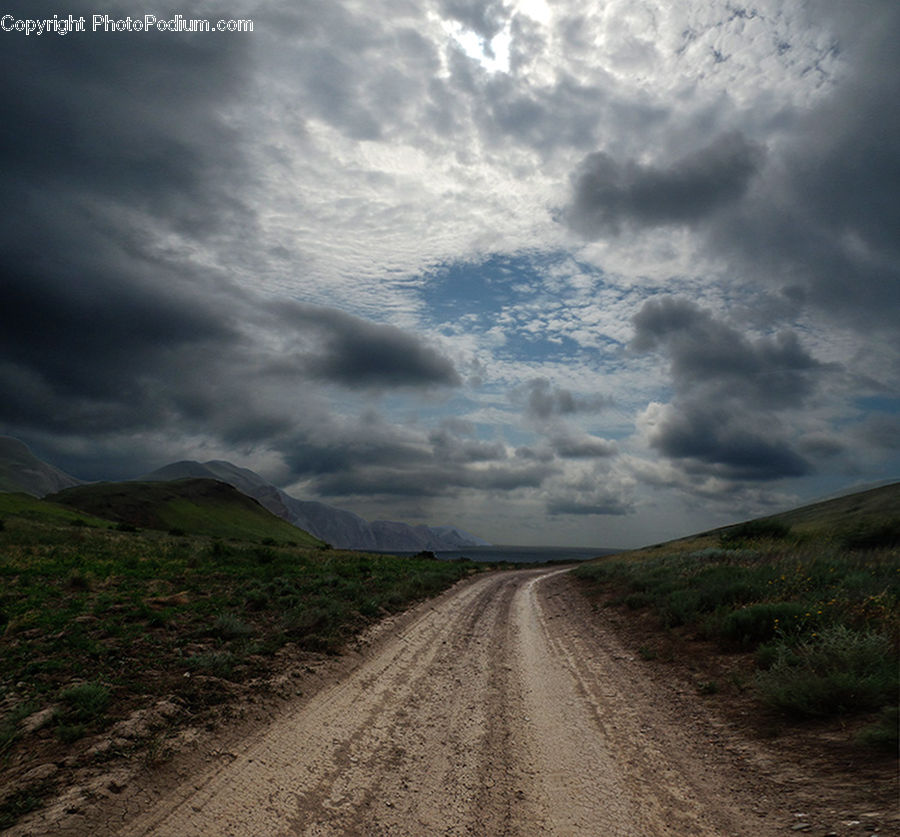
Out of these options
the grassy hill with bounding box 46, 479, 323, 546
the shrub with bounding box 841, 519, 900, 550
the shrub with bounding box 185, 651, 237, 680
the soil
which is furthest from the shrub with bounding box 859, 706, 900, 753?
the grassy hill with bounding box 46, 479, 323, 546

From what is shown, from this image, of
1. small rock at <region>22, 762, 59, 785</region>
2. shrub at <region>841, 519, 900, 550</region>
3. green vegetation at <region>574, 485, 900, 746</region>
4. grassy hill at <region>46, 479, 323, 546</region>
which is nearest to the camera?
small rock at <region>22, 762, 59, 785</region>

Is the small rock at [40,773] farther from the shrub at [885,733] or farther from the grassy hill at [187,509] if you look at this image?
the grassy hill at [187,509]

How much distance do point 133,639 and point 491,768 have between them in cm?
788

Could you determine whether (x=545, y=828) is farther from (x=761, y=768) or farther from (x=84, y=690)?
(x=84, y=690)

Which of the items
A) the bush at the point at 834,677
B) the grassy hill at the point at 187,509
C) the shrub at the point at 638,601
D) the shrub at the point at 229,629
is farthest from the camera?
the grassy hill at the point at 187,509

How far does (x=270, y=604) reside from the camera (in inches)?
543

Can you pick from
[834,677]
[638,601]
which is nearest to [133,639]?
[834,677]

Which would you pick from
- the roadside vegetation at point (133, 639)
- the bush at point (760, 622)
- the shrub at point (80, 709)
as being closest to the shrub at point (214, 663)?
the roadside vegetation at point (133, 639)

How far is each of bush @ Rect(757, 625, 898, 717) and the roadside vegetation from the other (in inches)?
325

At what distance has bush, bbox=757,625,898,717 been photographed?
6.51 m

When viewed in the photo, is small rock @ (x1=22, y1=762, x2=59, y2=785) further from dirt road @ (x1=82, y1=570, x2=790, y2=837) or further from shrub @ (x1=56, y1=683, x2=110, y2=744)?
dirt road @ (x1=82, y1=570, x2=790, y2=837)

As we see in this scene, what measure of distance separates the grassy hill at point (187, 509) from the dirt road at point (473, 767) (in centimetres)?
10777

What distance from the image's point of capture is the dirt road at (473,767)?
4.45m

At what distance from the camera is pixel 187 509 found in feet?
439
